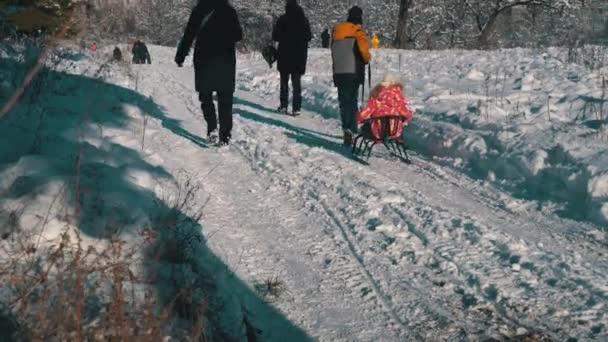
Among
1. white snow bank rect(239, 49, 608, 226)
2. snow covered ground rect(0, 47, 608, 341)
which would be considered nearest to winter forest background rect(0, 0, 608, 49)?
white snow bank rect(239, 49, 608, 226)

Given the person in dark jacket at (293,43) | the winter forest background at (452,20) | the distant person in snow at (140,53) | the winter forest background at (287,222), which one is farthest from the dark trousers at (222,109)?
the winter forest background at (452,20)

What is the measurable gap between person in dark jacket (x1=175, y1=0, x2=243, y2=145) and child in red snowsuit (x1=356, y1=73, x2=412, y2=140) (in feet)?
6.14

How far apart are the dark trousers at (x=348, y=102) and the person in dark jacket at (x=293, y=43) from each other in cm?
237

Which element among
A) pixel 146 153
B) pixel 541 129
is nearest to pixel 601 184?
pixel 541 129

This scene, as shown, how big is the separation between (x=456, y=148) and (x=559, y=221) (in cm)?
282

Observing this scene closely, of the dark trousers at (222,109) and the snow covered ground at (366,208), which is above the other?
the dark trousers at (222,109)

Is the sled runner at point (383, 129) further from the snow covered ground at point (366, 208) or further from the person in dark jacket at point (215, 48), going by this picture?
the person in dark jacket at point (215, 48)

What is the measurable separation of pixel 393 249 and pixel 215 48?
4.52 metres

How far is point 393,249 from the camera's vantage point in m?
4.89

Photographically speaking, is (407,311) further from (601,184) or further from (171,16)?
(171,16)

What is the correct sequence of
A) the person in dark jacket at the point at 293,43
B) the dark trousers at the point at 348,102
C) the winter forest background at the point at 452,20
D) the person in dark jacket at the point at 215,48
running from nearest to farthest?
1. the person in dark jacket at the point at 215,48
2. the dark trousers at the point at 348,102
3. the person in dark jacket at the point at 293,43
4. the winter forest background at the point at 452,20

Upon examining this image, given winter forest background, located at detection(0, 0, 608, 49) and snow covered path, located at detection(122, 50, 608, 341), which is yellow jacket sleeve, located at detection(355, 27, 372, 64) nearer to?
snow covered path, located at detection(122, 50, 608, 341)

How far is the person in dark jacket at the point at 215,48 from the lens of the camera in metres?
8.23

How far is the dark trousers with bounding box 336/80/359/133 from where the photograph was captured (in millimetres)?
9375
